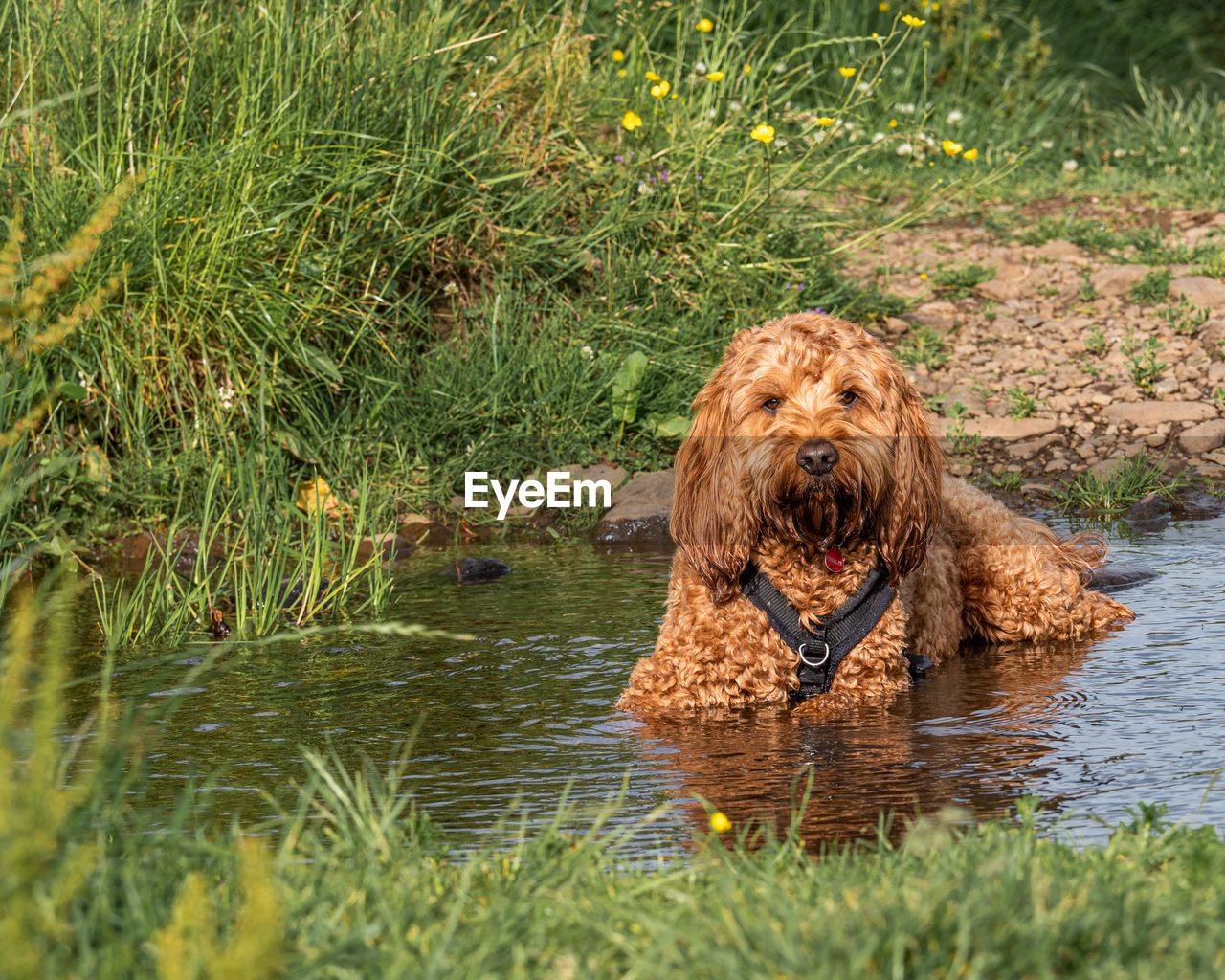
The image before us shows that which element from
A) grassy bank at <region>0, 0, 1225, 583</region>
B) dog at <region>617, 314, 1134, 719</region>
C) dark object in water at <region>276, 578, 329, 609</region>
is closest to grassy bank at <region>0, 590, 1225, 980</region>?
dog at <region>617, 314, 1134, 719</region>

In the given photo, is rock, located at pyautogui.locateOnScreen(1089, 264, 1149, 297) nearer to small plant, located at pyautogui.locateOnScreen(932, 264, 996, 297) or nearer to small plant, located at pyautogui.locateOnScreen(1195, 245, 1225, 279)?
small plant, located at pyautogui.locateOnScreen(1195, 245, 1225, 279)

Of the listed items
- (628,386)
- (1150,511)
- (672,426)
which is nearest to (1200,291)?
(1150,511)

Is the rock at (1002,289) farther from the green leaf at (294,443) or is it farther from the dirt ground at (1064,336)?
the green leaf at (294,443)

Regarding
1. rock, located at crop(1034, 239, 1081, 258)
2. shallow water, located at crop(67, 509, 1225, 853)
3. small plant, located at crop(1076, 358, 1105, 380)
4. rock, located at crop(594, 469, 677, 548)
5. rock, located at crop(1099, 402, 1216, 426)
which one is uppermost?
rock, located at crop(1034, 239, 1081, 258)

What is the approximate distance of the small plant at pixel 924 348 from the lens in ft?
34.6

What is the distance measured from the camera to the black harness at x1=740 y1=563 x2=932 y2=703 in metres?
5.38

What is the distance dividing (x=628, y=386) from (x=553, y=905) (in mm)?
6449

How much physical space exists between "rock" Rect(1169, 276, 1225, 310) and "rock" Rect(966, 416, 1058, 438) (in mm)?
1907

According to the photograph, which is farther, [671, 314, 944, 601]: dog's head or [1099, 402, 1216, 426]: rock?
[1099, 402, 1216, 426]: rock

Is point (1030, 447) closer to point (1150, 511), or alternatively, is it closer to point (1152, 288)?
point (1150, 511)

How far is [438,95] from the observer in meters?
9.52

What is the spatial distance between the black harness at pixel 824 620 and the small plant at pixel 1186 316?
20.1ft

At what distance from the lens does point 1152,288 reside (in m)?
11.1

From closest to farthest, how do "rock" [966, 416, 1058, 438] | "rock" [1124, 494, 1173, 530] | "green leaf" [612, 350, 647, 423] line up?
"rock" [1124, 494, 1173, 530] < "green leaf" [612, 350, 647, 423] < "rock" [966, 416, 1058, 438]
